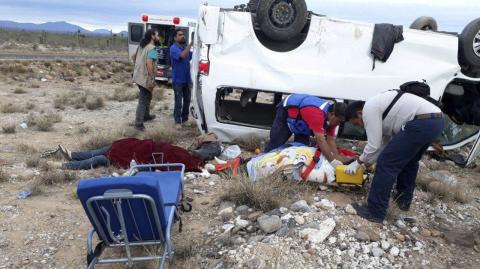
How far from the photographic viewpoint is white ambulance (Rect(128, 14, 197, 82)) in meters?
14.8

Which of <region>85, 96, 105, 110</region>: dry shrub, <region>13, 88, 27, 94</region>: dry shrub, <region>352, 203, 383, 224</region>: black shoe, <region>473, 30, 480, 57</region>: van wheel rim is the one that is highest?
<region>473, 30, 480, 57</region>: van wheel rim

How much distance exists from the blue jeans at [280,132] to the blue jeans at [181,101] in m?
3.14

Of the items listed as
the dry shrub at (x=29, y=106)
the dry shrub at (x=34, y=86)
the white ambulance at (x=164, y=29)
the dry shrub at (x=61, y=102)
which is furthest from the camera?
the white ambulance at (x=164, y=29)

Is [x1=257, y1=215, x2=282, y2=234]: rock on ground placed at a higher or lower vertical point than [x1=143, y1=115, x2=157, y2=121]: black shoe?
higher

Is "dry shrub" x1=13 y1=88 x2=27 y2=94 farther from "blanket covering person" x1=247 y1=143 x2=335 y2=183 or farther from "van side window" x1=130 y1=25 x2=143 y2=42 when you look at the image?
"blanket covering person" x1=247 y1=143 x2=335 y2=183

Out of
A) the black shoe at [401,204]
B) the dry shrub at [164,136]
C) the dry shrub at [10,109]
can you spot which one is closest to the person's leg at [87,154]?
the dry shrub at [164,136]

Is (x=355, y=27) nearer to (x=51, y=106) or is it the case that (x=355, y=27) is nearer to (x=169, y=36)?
(x=51, y=106)

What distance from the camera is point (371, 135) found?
394 centimetres

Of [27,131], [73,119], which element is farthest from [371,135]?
[73,119]

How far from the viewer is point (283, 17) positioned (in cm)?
579

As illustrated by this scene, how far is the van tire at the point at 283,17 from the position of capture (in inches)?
226

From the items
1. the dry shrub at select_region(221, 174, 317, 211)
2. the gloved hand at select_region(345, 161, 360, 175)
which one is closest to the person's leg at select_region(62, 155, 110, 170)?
the dry shrub at select_region(221, 174, 317, 211)

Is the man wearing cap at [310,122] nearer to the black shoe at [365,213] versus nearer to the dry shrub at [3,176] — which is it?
the black shoe at [365,213]

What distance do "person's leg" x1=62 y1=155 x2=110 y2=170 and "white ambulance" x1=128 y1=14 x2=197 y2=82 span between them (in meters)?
9.42
